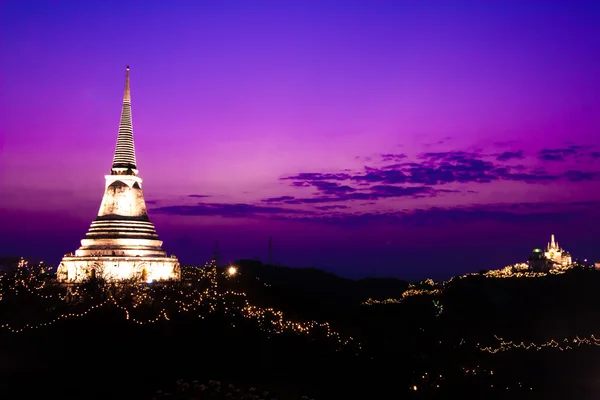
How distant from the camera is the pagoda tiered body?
49469mm

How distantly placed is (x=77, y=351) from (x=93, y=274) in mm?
16141

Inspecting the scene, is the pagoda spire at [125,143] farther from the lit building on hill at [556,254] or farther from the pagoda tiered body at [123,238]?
the lit building on hill at [556,254]

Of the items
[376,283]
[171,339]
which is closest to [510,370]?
[171,339]

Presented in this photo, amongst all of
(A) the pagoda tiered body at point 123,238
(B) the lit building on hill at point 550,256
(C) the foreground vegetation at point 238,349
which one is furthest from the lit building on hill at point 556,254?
(A) the pagoda tiered body at point 123,238

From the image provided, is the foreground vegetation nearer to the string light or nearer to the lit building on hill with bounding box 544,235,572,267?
the string light

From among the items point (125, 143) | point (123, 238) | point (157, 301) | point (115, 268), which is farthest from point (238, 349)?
point (125, 143)

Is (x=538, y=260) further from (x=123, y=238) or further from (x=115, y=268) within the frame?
(x=115, y=268)

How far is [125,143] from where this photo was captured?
5453 centimetres

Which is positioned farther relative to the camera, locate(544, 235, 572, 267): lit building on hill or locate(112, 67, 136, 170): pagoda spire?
locate(544, 235, 572, 267): lit building on hill

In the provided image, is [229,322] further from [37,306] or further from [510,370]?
[510,370]

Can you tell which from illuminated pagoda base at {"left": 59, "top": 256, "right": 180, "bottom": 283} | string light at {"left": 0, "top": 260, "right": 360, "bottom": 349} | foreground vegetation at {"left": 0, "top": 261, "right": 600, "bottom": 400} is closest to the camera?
foreground vegetation at {"left": 0, "top": 261, "right": 600, "bottom": 400}

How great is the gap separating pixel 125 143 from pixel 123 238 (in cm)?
878

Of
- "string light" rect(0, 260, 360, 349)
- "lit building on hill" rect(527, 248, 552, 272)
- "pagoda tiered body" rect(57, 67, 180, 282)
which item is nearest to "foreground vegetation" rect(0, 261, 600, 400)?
"string light" rect(0, 260, 360, 349)

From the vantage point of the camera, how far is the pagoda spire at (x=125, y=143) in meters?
54.1
